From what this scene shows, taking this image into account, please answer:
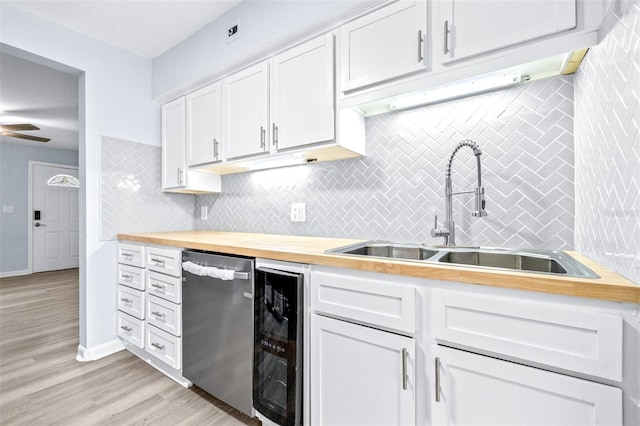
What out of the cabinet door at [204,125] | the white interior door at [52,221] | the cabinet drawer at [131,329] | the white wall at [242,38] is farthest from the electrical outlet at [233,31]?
the white interior door at [52,221]

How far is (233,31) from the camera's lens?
2.10 meters

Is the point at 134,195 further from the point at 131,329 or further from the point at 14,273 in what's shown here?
the point at 14,273

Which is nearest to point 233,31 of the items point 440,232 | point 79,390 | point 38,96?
point 440,232

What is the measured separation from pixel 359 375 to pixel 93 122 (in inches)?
111

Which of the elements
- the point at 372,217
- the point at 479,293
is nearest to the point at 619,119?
the point at 479,293

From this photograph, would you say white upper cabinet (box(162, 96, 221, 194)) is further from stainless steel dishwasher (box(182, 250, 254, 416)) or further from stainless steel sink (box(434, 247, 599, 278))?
stainless steel sink (box(434, 247, 599, 278))

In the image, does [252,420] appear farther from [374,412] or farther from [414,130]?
[414,130]

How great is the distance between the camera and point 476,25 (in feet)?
3.95

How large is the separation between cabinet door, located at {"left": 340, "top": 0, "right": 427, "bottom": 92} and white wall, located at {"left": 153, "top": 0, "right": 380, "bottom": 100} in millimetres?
107

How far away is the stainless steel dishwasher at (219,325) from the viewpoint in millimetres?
1542

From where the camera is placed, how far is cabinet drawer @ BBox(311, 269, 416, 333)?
1066 mm

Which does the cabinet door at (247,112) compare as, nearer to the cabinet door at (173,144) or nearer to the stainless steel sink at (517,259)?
the cabinet door at (173,144)

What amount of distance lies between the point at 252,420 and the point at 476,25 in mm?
2251

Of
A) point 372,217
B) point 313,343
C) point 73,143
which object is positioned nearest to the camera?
point 313,343
